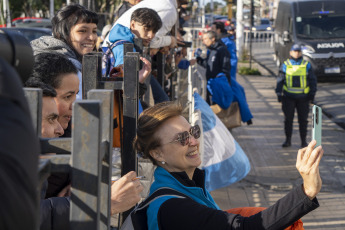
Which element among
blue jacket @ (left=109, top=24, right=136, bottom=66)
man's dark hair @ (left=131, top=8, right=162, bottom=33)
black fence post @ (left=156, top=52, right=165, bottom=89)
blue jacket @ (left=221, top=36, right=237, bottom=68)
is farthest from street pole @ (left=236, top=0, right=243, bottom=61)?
blue jacket @ (left=109, top=24, right=136, bottom=66)

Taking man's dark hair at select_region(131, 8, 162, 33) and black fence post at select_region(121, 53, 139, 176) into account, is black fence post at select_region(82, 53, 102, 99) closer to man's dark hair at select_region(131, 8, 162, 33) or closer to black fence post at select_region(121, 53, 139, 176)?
black fence post at select_region(121, 53, 139, 176)

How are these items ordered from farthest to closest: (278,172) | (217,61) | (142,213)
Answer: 1. (217,61)
2. (278,172)
3. (142,213)

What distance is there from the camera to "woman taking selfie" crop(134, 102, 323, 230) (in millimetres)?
2406

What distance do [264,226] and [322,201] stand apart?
16.4 ft

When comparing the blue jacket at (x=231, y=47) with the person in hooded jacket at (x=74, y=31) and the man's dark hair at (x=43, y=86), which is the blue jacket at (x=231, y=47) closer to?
the person in hooded jacket at (x=74, y=31)

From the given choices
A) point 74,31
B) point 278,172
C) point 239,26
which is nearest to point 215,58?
point 278,172

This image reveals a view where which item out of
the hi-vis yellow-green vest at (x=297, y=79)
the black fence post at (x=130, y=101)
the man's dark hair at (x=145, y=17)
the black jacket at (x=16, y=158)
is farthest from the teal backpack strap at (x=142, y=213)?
the hi-vis yellow-green vest at (x=297, y=79)

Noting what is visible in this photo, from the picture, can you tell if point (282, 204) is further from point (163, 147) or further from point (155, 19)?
point (155, 19)

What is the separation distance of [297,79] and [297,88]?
0.15 metres

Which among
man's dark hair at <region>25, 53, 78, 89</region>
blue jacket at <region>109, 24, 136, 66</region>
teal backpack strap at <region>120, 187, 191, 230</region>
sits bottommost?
teal backpack strap at <region>120, 187, 191, 230</region>

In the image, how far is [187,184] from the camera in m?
2.73

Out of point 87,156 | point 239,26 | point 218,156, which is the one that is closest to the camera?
point 87,156

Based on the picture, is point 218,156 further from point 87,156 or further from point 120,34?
point 87,156

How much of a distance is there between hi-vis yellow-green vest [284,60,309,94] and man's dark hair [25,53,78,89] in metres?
7.64
